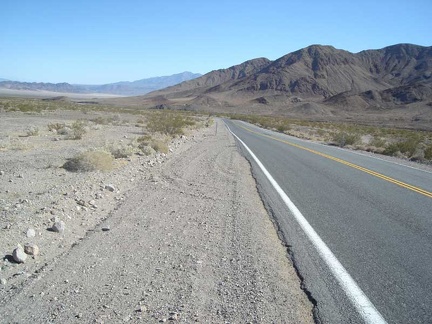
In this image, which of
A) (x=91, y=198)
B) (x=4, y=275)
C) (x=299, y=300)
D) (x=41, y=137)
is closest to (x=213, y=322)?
(x=299, y=300)

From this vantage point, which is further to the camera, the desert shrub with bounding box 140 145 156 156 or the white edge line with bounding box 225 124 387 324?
the desert shrub with bounding box 140 145 156 156

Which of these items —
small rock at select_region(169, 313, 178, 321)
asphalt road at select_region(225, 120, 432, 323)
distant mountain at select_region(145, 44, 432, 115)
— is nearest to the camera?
small rock at select_region(169, 313, 178, 321)

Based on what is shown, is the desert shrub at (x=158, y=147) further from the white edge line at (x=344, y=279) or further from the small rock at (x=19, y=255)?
the small rock at (x=19, y=255)

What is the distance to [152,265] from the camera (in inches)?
201

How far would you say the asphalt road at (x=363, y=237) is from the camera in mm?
4238

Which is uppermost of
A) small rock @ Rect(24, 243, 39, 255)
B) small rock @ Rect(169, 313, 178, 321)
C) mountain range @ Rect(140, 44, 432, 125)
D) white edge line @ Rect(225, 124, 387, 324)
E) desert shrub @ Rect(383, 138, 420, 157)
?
mountain range @ Rect(140, 44, 432, 125)

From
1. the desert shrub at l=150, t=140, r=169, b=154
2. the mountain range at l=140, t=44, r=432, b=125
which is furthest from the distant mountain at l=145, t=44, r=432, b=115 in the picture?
the desert shrub at l=150, t=140, r=169, b=154

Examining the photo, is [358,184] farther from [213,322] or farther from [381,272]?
[213,322]

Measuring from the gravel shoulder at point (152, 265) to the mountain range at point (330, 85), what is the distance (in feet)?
407

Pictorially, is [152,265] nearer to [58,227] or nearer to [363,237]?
[58,227]

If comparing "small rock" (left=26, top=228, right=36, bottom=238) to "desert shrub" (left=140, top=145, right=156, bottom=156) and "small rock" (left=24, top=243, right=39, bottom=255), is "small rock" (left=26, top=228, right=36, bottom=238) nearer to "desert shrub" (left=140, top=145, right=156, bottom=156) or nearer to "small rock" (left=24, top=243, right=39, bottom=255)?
"small rock" (left=24, top=243, right=39, bottom=255)

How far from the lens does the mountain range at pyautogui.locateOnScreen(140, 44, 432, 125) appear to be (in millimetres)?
132250

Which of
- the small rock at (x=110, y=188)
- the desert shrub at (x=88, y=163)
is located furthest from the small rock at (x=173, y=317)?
the desert shrub at (x=88, y=163)

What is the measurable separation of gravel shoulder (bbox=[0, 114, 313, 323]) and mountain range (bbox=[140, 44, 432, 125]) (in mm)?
124019
